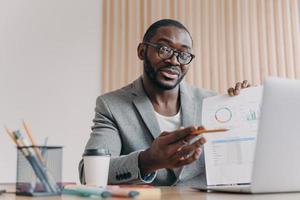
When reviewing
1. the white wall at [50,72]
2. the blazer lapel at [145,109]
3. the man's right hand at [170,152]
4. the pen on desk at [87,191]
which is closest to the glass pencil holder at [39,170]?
the pen on desk at [87,191]

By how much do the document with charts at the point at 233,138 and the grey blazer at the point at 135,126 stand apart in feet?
0.87

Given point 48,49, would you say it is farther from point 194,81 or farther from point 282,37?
point 282,37

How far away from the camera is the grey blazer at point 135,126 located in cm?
157

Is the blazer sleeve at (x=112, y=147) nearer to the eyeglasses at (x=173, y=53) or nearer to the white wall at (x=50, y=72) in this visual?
the eyeglasses at (x=173, y=53)

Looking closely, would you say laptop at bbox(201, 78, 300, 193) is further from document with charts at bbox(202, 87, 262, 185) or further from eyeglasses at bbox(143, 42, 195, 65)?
eyeglasses at bbox(143, 42, 195, 65)

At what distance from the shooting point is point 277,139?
824mm

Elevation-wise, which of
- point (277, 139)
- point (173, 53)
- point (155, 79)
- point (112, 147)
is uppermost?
point (173, 53)

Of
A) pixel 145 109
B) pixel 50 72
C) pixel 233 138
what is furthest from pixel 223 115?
pixel 50 72

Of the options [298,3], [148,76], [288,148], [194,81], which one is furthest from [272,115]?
[298,3]

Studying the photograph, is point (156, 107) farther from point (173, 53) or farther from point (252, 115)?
point (252, 115)

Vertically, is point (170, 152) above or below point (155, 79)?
below

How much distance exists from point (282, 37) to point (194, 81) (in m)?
0.67

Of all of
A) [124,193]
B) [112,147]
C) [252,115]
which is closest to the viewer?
[124,193]

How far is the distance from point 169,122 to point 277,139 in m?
0.93
